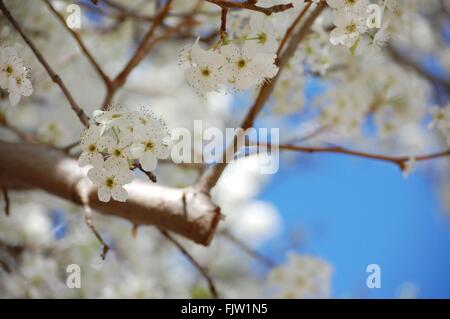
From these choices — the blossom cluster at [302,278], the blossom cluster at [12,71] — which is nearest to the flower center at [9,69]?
the blossom cluster at [12,71]

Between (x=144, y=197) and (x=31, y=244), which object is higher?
(x=31, y=244)

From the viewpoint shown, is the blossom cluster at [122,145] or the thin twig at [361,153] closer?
the blossom cluster at [122,145]

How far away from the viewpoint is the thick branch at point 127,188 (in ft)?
3.59

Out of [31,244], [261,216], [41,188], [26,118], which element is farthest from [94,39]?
[261,216]

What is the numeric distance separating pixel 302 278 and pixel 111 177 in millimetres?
852

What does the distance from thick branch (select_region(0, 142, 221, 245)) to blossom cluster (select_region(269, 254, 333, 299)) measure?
0.55 m

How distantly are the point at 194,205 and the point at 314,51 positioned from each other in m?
0.55

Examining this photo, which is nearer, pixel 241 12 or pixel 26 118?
pixel 241 12

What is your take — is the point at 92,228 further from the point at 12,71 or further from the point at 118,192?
the point at 12,71

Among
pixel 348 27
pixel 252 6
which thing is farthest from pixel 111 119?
pixel 348 27

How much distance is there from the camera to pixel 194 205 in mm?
1105

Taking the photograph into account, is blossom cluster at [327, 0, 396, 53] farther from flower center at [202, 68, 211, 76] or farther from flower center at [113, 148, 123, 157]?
flower center at [113, 148, 123, 157]

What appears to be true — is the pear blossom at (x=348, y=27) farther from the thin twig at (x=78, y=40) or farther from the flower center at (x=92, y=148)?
the thin twig at (x=78, y=40)
